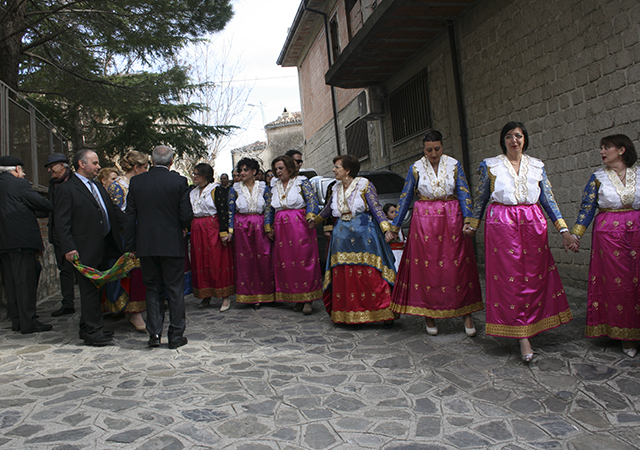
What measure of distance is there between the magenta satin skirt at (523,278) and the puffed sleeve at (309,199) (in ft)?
8.48

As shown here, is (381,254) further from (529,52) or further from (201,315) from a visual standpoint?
(529,52)

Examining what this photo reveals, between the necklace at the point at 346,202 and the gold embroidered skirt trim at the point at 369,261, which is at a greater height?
the necklace at the point at 346,202

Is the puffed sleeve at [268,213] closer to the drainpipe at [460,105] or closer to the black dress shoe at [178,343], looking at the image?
the black dress shoe at [178,343]

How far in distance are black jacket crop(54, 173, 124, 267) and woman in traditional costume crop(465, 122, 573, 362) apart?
150 inches

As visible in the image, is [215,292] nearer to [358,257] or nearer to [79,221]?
[79,221]

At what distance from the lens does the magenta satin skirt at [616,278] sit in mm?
4078

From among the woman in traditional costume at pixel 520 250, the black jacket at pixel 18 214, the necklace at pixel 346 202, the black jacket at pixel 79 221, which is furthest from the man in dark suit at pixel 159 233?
Result: the woman in traditional costume at pixel 520 250

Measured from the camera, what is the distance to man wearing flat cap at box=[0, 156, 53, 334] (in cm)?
588

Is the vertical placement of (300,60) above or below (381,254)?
above

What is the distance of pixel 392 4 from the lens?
806 centimetres

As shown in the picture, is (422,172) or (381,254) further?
(381,254)

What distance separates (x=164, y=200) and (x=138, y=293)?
60.6 inches

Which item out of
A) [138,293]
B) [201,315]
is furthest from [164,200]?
[201,315]

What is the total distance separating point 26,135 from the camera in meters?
9.03
